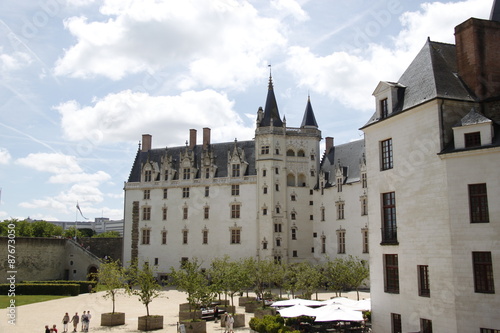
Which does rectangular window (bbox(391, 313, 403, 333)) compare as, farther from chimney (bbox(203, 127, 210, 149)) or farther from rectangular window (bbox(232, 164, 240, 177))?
chimney (bbox(203, 127, 210, 149))

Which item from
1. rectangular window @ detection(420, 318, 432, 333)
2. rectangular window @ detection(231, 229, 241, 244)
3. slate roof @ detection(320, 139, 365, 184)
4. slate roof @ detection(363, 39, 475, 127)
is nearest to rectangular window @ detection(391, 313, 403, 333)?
rectangular window @ detection(420, 318, 432, 333)

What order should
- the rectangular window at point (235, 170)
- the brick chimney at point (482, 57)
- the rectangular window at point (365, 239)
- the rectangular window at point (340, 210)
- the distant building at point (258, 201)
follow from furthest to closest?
the rectangular window at point (235, 170) < the distant building at point (258, 201) < the rectangular window at point (340, 210) < the rectangular window at point (365, 239) < the brick chimney at point (482, 57)

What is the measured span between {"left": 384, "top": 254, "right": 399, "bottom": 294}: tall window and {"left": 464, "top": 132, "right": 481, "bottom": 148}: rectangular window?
588cm

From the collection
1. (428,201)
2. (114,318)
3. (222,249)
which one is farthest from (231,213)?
(428,201)

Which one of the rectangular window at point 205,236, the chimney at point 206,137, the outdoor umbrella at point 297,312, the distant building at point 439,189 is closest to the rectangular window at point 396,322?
the distant building at point 439,189

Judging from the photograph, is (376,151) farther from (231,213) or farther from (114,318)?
(231,213)

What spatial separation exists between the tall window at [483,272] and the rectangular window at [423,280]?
86.7 inches

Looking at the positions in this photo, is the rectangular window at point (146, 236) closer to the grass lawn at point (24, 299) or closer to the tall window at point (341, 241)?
the grass lawn at point (24, 299)

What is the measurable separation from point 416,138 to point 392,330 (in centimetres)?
831

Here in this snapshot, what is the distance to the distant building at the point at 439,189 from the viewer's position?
17.2 metres

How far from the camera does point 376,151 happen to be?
2264cm

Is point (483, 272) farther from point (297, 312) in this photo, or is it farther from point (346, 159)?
point (346, 159)

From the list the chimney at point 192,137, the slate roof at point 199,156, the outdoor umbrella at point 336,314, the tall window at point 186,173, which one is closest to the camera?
the outdoor umbrella at point 336,314

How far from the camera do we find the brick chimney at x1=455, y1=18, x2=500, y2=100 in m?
19.9
